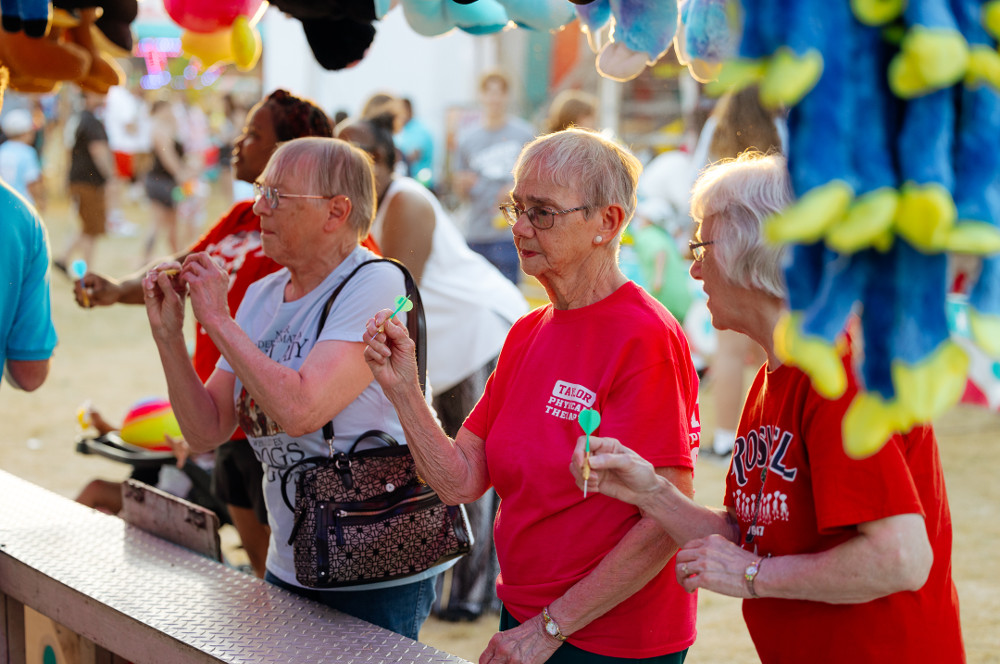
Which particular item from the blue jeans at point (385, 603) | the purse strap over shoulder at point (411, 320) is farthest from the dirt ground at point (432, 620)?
the purse strap over shoulder at point (411, 320)

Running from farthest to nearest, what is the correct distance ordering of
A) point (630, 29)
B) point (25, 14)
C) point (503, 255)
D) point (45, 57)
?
point (503, 255) < point (45, 57) < point (25, 14) < point (630, 29)

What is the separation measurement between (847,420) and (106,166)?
38.3ft

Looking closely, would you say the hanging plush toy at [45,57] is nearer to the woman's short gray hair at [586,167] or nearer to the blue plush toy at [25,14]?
the blue plush toy at [25,14]

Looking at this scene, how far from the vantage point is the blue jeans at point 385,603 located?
6.82ft

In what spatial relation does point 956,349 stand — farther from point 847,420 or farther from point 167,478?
point 167,478

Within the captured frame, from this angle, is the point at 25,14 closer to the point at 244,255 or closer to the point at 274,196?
the point at 274,196

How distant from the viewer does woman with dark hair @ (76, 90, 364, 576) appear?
272 centimetres

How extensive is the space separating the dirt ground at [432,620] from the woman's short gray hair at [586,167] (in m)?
2.10

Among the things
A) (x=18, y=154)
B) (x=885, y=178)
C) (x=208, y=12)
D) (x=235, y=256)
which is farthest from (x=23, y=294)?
(x=18, y=154)

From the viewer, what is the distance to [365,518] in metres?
1.93

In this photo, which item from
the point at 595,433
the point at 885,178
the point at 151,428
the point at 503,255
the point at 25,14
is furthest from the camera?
the point at 503,255

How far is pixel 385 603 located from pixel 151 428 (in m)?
1.74

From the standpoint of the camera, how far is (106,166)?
1124 centimetres

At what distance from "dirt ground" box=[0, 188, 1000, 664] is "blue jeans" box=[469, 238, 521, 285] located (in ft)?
5.27
